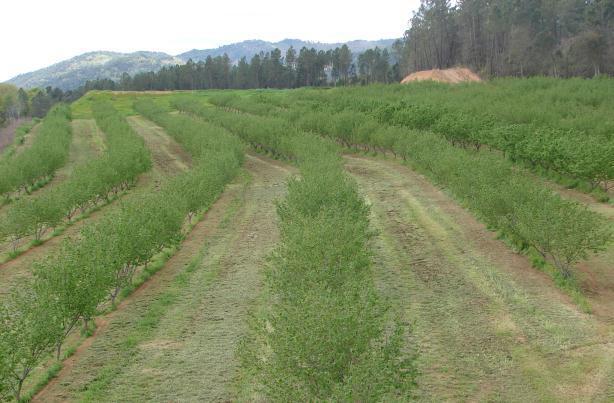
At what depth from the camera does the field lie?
17.6 m

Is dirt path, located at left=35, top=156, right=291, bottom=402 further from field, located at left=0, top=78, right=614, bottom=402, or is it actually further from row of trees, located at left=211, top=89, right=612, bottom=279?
row of trees, located at left=211, top=89, right=612, bottom=279

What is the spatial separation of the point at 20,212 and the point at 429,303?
2962cm

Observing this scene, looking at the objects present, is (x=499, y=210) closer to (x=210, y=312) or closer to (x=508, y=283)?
(x=508, y=283)

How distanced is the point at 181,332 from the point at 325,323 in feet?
40.0

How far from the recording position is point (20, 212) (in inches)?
1455

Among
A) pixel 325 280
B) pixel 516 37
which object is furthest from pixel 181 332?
pixel 516 37

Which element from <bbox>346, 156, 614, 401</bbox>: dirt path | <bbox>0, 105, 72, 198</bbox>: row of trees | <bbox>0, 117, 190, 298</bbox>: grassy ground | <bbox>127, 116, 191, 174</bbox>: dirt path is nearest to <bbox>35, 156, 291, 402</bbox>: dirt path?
<bbox>346, 156, 614, 401</bbox>: dirt path

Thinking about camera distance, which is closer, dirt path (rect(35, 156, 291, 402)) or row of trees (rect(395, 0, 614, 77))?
dirt path (rect(35, 156, 291, 402))

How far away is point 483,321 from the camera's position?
23.5m

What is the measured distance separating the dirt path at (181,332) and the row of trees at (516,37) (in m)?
93.6

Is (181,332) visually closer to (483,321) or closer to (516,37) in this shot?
(483,321)

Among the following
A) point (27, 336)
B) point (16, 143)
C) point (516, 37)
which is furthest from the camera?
point (516, 37)

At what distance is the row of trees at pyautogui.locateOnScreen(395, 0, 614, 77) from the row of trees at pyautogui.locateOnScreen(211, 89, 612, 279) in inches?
2421

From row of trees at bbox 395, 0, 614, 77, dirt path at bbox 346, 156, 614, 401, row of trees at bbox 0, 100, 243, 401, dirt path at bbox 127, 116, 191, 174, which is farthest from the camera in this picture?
row of trees at bbox 395, 0, 614, 77
